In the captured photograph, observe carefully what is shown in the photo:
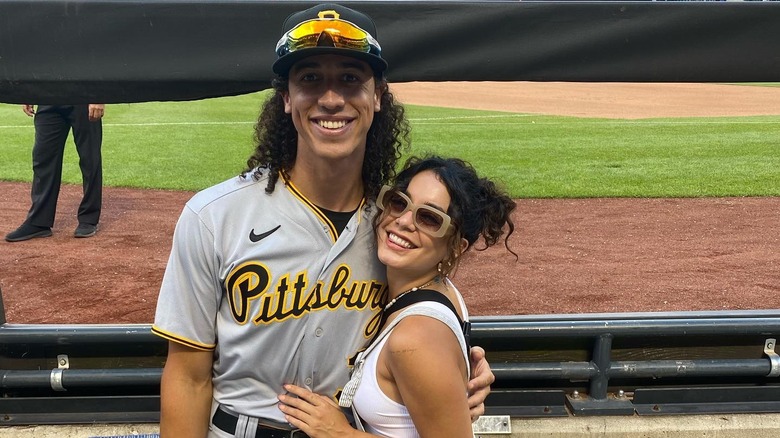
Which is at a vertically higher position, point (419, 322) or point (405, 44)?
point (405, 44)

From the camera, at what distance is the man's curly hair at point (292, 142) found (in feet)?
6.65

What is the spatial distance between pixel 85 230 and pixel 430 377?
6084 millimetres

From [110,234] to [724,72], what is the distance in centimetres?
628

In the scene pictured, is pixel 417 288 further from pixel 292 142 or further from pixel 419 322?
pixel 292 142

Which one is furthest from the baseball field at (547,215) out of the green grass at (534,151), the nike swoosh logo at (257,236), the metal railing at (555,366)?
the nike swoosh logo at (257,236)

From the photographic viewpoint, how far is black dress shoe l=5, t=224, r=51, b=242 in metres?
6.53

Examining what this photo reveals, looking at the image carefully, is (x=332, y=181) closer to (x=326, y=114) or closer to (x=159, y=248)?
(x=326, y=114)

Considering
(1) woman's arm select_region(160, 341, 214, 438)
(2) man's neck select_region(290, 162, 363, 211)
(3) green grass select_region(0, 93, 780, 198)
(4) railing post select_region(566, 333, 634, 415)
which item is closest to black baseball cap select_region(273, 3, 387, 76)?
(2) man's neck select_region(290, 162, 363, 211)

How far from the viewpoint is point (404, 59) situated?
6.60 ft

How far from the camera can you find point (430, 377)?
163 cm

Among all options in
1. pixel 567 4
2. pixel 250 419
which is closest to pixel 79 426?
pixel 250 419

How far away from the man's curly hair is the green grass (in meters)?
7.66

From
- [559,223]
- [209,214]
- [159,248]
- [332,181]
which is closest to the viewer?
[209,214]

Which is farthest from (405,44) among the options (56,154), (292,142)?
(56,154)
